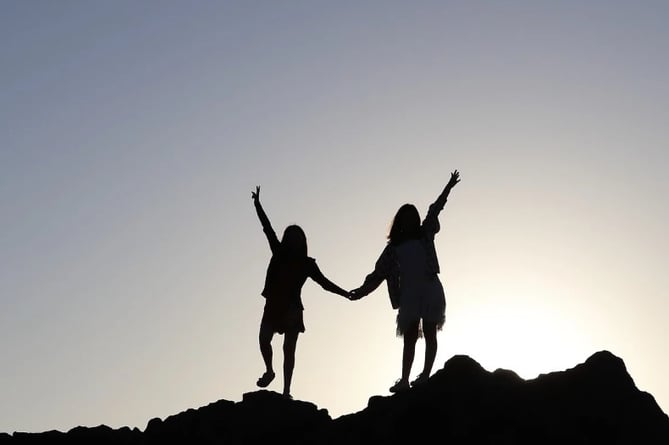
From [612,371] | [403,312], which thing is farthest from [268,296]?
[612,371]

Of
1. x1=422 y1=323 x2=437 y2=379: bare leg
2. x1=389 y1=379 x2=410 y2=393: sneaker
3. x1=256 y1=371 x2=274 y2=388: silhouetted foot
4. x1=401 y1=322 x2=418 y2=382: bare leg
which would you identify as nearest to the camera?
x1=389 y1=379 x2=410 y2=393: sneaker

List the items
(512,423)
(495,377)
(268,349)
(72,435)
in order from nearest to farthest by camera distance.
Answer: (512,423)
(495,377)
(72,435)
(268,349)

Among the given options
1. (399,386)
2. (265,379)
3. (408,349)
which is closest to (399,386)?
(399,386)

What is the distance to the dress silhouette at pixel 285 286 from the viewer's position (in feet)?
54.2

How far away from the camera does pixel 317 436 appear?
1365 cm

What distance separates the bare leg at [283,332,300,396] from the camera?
53.1 feet

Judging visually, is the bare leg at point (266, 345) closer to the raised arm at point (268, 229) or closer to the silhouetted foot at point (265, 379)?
the silhouetted foot at point (265, 379)

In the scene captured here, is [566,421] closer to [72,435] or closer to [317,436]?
[317,436]

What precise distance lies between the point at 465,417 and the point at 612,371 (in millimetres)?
2271

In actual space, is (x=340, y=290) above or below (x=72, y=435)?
above

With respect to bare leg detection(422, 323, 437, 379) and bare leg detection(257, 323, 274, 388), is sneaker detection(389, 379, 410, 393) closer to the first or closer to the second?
bare leg detection(422, 323, 437, 379)

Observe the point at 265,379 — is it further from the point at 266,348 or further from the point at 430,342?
the point at 430,342

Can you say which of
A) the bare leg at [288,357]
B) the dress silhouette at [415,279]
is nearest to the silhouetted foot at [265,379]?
the bare leg at [288,357]

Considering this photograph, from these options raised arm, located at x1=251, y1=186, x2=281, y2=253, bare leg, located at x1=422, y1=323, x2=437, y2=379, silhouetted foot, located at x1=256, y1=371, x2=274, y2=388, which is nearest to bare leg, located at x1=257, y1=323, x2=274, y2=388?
silhouetted foot, located at x1=256, y1=371, x2=274, y2=388
